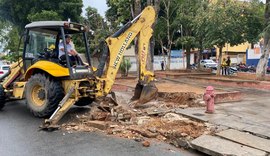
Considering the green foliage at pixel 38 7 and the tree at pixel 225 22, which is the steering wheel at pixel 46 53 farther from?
the green foliage at pixel 38 7

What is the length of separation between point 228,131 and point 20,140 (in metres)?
4.58

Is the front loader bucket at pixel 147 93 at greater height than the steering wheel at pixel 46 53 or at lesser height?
lesser

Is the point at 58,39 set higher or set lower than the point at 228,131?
higher

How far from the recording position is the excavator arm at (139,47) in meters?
9.20

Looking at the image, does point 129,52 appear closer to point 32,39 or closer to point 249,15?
point 249,15

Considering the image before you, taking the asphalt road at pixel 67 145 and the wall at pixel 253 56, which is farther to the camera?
the wall at pixel 253 56

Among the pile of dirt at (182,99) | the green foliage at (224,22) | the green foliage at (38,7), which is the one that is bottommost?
the pile of dirt at (182,99)

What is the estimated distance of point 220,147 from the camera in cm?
584

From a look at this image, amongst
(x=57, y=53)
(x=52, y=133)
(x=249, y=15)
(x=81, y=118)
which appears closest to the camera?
(x=52, y=133)

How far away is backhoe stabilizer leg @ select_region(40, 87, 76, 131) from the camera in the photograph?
7395mm

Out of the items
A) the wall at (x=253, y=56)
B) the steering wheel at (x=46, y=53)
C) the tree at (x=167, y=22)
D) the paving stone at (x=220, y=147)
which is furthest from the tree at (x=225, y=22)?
the wall at (x=253, y=56)

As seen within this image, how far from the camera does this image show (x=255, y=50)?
3684cm

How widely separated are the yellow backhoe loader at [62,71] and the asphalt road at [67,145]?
3.17 feet

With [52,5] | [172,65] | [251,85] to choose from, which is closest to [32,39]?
[251,85]
